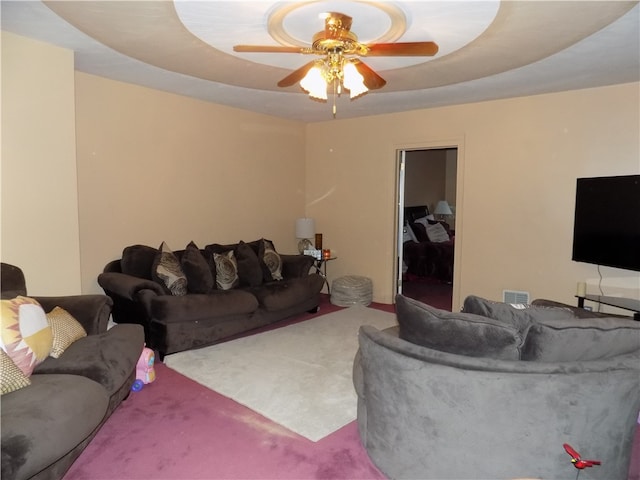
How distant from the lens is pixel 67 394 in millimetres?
2115

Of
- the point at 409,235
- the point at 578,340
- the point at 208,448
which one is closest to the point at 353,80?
the point at 578,340

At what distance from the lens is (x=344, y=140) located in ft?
20.4

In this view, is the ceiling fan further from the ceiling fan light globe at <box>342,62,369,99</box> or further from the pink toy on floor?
the pink toy on floor

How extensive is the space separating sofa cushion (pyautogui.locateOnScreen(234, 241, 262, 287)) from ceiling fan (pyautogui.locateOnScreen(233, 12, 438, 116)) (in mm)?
2420

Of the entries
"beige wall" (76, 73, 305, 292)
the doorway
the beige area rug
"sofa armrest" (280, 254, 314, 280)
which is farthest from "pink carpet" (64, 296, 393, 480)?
the doorway

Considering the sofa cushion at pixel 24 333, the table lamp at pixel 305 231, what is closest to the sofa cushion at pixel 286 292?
the table lamp at pixel 305 231

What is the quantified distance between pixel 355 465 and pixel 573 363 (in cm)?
122

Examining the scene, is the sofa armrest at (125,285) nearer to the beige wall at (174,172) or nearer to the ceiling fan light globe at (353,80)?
the beige wall at (174,172)

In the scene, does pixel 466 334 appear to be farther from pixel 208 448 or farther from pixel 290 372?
pixel 290 372

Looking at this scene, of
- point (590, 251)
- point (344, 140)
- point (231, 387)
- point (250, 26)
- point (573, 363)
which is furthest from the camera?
point (344, 140)

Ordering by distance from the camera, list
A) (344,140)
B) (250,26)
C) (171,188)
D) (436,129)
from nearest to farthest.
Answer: (250,26) → (171,188) → (436,129) → (344,140)

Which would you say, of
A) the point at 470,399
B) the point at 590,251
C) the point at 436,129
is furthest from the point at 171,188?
the point at 590,251

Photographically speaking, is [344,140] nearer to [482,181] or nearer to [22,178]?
[482,181]

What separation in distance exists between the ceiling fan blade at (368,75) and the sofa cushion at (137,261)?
2666 mm
